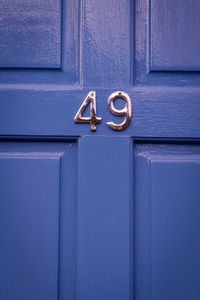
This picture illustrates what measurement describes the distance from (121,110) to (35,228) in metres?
0.33

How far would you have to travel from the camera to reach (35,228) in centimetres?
61

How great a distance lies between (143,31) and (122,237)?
0.47m

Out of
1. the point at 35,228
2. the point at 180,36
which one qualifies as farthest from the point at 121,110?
the point at 35,228

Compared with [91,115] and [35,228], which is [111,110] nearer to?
[91,115]

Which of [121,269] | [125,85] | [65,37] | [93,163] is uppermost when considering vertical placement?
[65,37]

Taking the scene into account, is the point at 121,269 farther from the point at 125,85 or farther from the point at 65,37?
the point at 65,37

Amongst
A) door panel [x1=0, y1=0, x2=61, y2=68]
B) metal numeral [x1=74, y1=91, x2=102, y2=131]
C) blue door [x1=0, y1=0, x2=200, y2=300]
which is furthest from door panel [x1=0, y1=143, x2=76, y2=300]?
door panel [x1=0, y1=0, x2=61, y2=68]

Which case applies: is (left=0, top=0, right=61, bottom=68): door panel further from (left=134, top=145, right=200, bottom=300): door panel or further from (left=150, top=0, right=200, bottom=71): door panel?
(left=134, top=145, right=200, bottom=300): door panel

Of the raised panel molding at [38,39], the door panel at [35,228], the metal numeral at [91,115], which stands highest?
the raised panel molding at [38,39]

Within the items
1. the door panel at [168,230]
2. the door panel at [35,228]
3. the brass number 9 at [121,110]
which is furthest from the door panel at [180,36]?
the door panel at [35,228]

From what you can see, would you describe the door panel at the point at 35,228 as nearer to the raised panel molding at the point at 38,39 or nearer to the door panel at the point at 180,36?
the raised panel molding at the point at 38,39

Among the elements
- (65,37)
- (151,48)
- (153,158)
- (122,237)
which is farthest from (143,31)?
Result: (122,237)

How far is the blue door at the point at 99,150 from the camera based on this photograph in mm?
605

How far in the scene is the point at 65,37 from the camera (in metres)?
0.64
